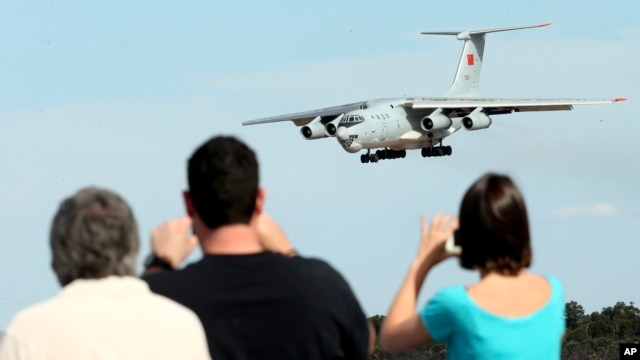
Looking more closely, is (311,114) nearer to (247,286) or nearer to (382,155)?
(382,155)

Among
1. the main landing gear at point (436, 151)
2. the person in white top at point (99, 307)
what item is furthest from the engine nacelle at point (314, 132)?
the person in white top at point (99, 307)

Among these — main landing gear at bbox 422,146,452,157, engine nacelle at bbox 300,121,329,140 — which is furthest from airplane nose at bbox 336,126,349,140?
main landing gear at bbox 422,146,452,157

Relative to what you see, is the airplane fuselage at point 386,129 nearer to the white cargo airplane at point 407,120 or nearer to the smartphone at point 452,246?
the white cargo airplane at point 407,120

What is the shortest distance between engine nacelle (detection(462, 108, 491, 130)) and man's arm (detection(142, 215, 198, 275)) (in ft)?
163

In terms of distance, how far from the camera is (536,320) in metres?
4.65

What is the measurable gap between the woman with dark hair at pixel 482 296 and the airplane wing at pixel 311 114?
168 feet

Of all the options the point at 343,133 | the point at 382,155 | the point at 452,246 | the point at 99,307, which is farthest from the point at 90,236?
the point at 382,155

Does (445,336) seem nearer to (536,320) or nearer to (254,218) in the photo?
(536,320)

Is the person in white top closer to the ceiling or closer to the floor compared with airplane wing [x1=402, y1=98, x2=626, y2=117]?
closer to the floor

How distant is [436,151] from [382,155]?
2.09 m

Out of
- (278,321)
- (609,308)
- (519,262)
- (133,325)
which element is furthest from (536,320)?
(609,308)

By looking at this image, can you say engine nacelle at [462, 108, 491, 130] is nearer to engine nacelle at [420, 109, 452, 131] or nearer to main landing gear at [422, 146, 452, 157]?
engine nacelle at [420, 109, 452, 131]

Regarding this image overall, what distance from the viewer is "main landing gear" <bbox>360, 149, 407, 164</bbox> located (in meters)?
54.5

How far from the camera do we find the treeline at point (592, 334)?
155ft
